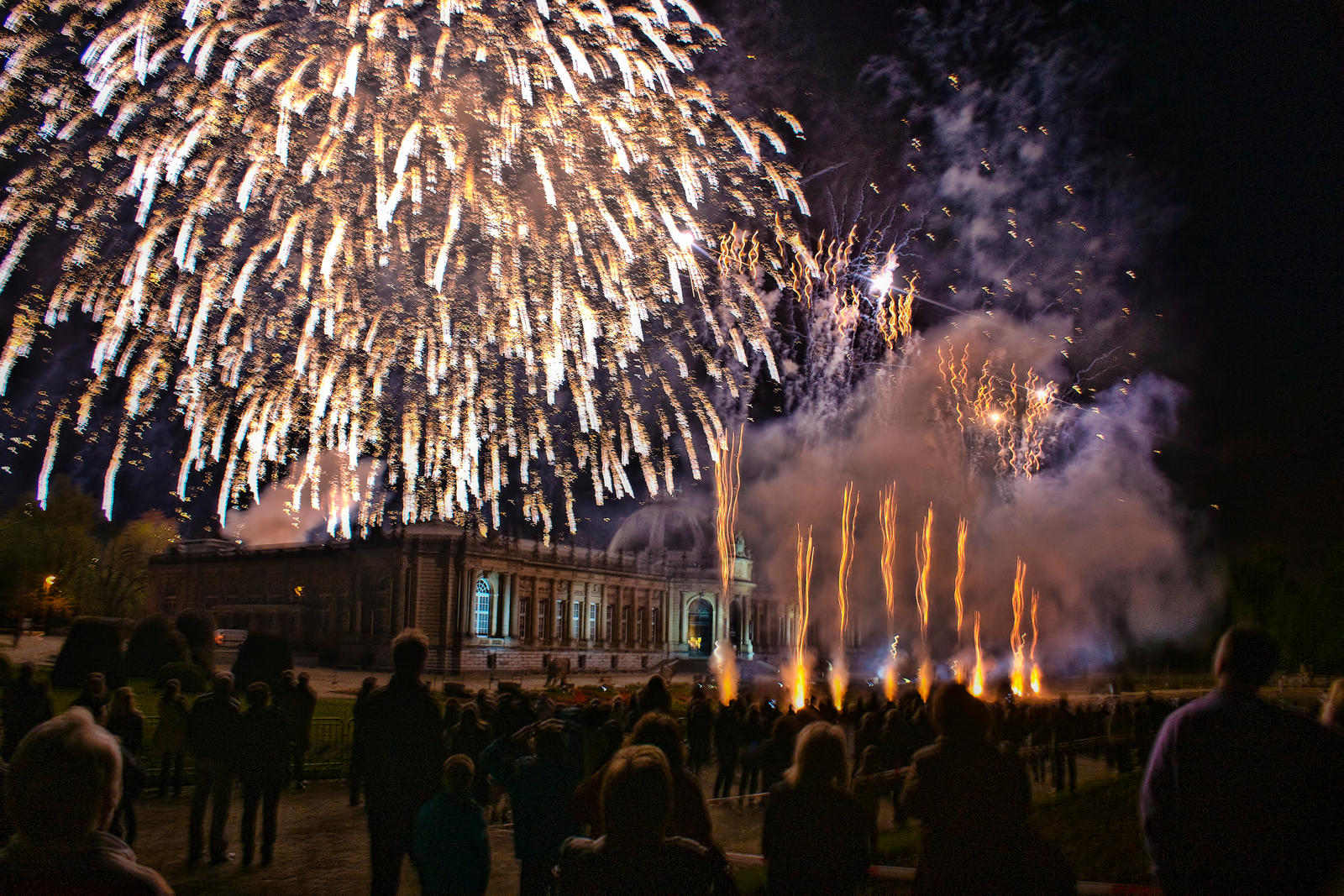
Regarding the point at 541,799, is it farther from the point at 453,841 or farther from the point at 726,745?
the point at 726,745

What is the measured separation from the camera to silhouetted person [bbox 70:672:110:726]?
9055mm

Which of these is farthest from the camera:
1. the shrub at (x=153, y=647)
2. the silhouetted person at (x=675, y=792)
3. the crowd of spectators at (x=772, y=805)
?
the shrub at (x=153, y=647)

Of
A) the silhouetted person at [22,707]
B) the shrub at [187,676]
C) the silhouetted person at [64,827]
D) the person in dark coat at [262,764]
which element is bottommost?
the shrub at [187,676]

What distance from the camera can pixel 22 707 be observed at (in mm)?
8633

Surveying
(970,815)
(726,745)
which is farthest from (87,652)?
(970,815)

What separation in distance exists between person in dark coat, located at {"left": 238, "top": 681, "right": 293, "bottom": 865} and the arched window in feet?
169

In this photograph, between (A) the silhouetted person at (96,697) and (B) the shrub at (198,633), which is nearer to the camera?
(A) the silhouetted person at (96,697)

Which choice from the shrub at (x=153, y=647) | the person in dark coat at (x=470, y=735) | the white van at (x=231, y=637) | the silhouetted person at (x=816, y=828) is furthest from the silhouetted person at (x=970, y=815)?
the white van at (x=231, y=637)

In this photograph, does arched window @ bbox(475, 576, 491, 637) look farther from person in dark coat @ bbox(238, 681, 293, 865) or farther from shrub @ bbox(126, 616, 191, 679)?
person in dark coat @ bbox(238, 681, 293, 865)

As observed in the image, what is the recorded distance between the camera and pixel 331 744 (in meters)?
17.0

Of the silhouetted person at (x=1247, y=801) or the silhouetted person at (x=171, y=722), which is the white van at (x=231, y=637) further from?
the silhouetted person at (x=1247, y=801)

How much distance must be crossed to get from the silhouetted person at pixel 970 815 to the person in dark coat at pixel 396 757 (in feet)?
10.5

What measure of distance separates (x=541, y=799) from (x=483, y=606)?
187 ft

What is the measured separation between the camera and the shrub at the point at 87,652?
25.3m
